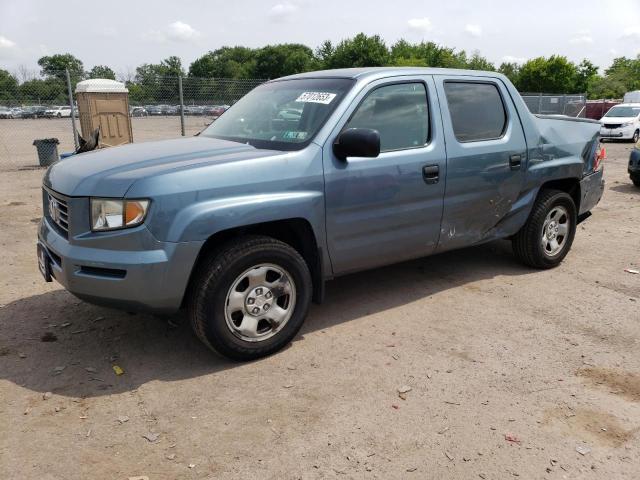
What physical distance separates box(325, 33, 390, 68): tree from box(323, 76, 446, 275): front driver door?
70.0 m

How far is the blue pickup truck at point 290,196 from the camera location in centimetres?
314

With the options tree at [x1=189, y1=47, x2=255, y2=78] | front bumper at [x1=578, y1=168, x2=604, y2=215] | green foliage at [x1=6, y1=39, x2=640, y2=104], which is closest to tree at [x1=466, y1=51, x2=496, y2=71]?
green foliage at [x1=6, y1=39, x2=640, y2=104]

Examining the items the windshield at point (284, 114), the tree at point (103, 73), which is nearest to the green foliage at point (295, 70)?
the tree at point (103, 73)

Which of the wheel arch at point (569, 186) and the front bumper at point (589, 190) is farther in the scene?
the front bumper at point (589, 190)

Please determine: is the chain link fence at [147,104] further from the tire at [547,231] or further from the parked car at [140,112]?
the tire at [547,231]

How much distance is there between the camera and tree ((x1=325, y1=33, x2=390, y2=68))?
236ft

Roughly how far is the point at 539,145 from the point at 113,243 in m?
3.78

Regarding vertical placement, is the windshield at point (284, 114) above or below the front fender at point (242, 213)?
above

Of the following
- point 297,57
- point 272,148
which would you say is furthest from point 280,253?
point 297,57

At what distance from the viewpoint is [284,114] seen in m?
4.06

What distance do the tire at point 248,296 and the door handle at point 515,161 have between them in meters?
2.22

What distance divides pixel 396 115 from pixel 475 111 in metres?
0.90

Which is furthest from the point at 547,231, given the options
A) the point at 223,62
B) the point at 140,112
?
the point at 223,62

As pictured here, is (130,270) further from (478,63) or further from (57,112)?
(478,63)
